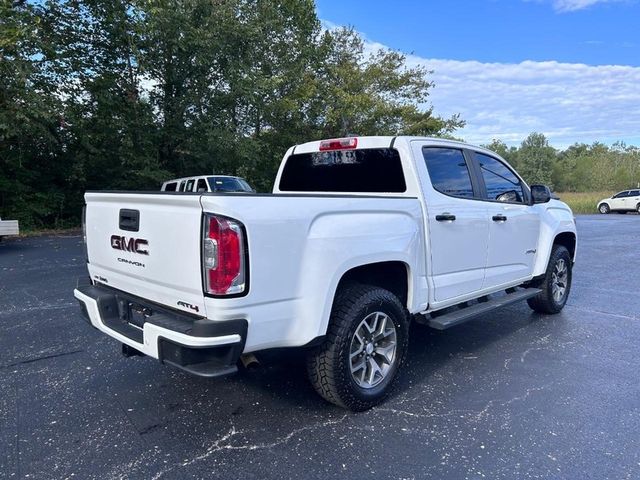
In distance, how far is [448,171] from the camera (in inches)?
158

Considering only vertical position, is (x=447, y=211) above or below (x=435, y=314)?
above

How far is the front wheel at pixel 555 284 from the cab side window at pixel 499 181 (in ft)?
3.51

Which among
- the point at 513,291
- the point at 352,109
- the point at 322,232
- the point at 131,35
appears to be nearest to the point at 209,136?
the point at 131,35

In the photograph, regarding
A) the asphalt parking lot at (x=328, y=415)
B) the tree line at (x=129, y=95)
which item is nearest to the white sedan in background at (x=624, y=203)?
the tree line at (x=129, y=95)

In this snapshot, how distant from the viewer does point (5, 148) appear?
16.5 meters

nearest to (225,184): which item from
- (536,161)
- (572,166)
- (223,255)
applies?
(223,255)

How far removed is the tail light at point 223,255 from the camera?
2406 millimetres

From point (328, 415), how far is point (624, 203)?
1371 inches

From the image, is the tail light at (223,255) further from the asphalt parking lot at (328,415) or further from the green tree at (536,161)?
the green tree at (536,161)

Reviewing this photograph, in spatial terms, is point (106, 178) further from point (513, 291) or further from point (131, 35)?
point (513, 291)

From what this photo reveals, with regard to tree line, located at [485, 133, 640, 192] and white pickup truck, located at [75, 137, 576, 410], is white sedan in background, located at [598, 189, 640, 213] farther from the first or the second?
tree line, located at [485, 133, 640, 192]

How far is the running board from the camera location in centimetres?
367

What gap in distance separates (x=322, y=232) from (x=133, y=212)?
1.22 metres

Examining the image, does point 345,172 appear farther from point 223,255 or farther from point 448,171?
point 223,255
